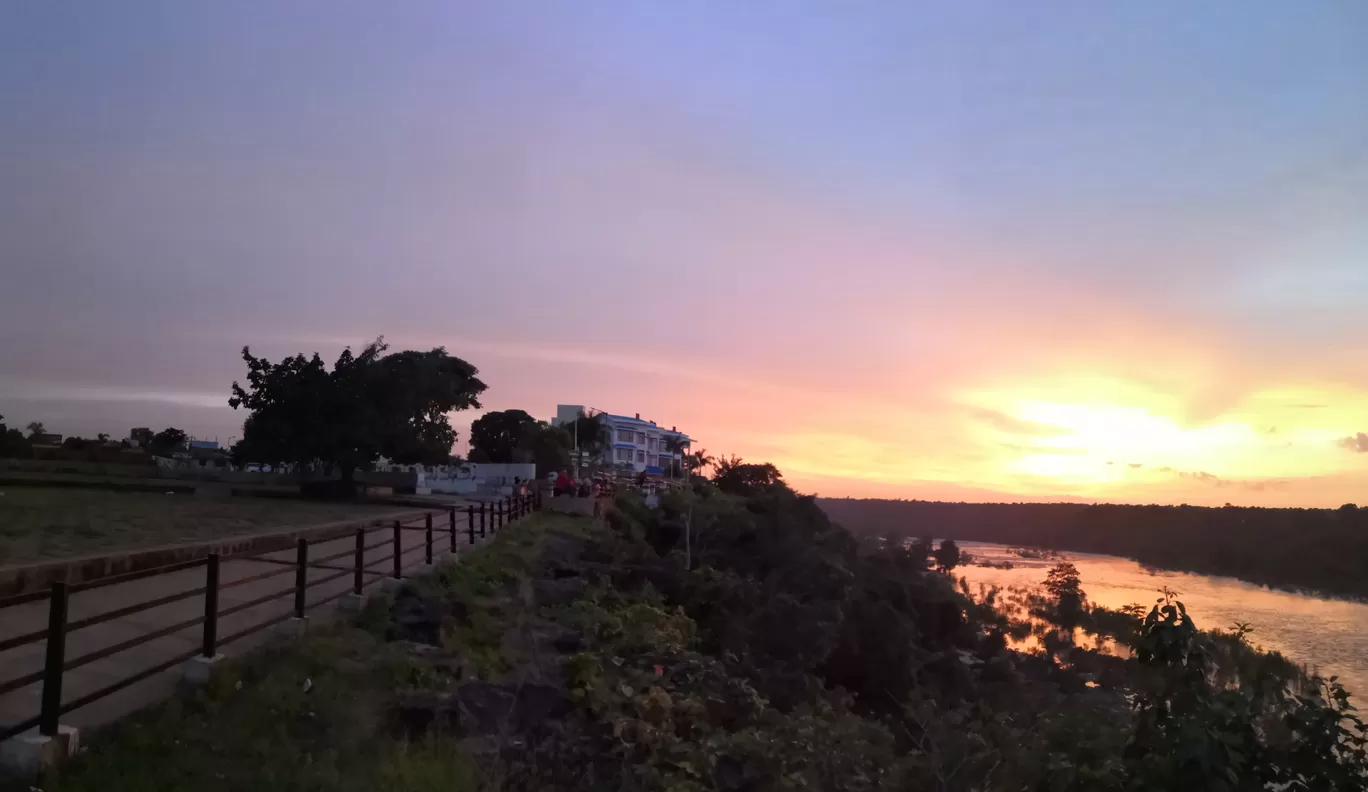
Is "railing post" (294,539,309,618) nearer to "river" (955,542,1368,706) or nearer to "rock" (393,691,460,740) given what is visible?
"rock" (393,691,460,740)

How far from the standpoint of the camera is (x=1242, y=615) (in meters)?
47.1

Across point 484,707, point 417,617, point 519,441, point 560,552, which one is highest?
point 519,441

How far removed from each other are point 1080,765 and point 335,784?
5.00 metres

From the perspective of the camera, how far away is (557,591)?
14055mm

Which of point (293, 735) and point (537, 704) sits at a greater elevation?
point (293, 735)

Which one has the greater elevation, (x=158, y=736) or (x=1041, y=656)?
(x=158, y=736)

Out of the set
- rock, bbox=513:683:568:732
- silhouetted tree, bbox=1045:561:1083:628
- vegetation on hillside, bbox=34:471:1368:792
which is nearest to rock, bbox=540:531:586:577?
vegetation on hillside, bbox=34:471:1368:792

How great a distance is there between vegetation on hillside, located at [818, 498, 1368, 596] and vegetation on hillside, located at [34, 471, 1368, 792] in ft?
91.5

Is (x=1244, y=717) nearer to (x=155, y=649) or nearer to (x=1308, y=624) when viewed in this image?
(x=155, y=649)

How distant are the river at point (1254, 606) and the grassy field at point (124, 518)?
22.1 meters

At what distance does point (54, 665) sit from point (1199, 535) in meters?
110

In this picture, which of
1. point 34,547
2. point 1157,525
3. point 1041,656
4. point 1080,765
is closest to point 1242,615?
point 1041,656

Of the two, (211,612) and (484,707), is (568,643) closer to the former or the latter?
(484,707)

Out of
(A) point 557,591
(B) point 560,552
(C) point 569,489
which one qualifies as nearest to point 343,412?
(C) point 569,489
